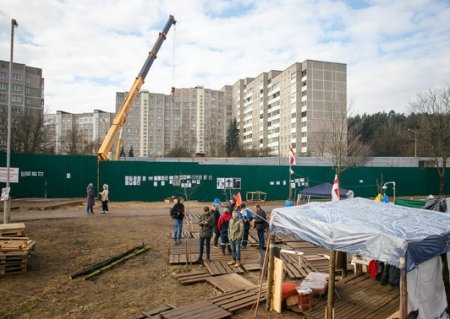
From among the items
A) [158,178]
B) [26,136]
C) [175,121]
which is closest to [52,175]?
[158,178]

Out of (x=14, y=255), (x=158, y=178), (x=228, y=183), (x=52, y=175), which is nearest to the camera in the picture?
(x=14, y=255)

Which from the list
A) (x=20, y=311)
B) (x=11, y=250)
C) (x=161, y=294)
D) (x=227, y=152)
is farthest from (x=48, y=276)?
(x=227, y=152)

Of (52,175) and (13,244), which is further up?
(52,175)

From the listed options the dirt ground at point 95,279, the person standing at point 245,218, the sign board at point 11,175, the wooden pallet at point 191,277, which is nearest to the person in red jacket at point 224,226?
the person standing at point 245,218

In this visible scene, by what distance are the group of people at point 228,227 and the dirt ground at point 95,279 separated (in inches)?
35.3

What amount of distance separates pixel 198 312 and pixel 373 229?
413cm

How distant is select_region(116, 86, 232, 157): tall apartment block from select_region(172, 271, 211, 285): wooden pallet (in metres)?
86.5

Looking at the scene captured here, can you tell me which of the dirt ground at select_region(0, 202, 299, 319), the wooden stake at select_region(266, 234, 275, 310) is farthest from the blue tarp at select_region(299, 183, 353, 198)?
the wooden stake at select_region(266, 234, 275, 310)

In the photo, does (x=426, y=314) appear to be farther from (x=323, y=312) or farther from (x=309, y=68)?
(x=309, y=68)

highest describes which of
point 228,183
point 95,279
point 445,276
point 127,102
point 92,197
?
point 127,102

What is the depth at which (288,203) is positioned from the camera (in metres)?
18.8

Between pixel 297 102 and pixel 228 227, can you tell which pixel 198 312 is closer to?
pixel 228 227

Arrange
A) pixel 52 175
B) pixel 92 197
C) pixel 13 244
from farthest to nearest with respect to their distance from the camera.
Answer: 1. pixel 52 175
2. pixel 92 197
3. pixel 13 244

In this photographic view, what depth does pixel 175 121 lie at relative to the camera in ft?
338
